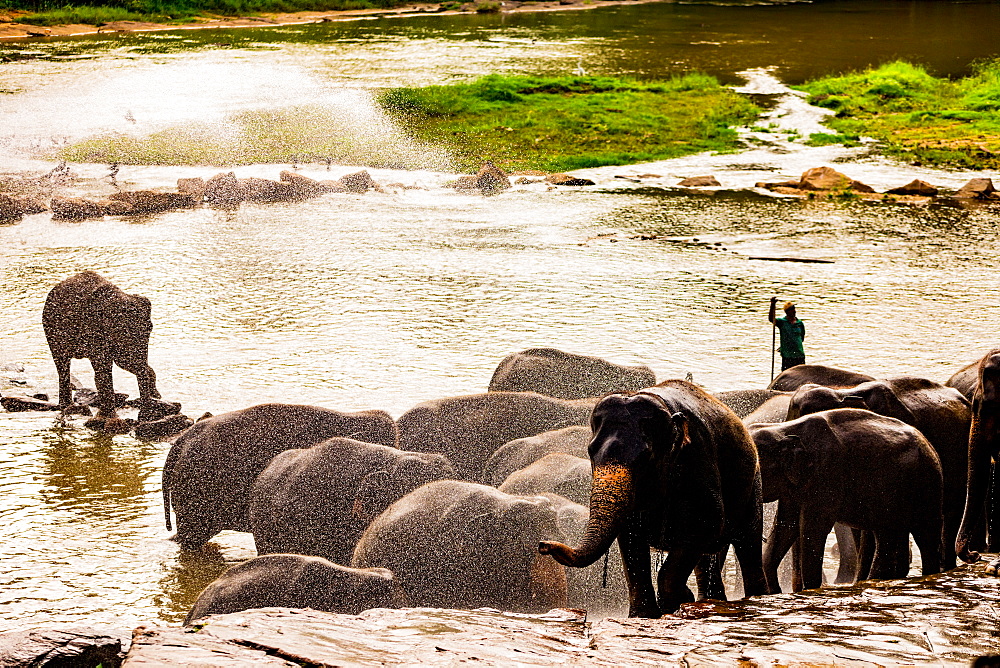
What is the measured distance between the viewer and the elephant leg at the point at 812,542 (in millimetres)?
7826

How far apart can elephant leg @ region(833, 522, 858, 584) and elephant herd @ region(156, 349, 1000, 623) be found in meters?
0.02

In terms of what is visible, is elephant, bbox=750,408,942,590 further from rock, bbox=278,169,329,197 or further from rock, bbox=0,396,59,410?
rock, bbox=278,169,329,197

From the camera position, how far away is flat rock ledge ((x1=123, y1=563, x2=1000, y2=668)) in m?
5.11

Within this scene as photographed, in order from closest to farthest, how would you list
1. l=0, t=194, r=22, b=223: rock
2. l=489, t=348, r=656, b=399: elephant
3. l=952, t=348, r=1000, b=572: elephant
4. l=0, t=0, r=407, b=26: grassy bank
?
l=952, t=348, r=1000, b=572: elephant → l=489, t=348, r=656, b=399: elephant → l=0, t=194, r=22, b=223: rock → l=0, t=0, r=407, b=26: grassy bank

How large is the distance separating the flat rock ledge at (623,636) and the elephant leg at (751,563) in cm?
100

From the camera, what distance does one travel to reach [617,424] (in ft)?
21.6

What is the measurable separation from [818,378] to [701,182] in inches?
688

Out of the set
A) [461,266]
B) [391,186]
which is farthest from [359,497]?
[391,186]

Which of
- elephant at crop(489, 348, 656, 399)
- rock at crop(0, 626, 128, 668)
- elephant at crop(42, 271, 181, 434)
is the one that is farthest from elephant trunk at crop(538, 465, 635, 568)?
elephant at crop(42, 271, 181, 434)

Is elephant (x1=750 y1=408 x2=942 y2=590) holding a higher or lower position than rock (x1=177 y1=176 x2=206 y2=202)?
lower

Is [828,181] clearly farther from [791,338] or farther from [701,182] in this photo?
[791,338]

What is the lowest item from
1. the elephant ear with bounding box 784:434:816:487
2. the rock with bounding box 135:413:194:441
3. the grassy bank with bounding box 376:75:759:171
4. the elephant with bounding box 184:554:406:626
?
the rock with bounding box 135:413:194:441

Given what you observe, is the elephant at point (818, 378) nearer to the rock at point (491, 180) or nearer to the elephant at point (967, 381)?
the elephant at point (967, 381)

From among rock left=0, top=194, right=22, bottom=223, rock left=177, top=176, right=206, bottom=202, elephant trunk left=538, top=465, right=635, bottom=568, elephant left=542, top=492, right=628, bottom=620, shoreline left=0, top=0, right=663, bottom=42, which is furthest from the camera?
shoreline left=0, top=0, right=663, bottom=42
